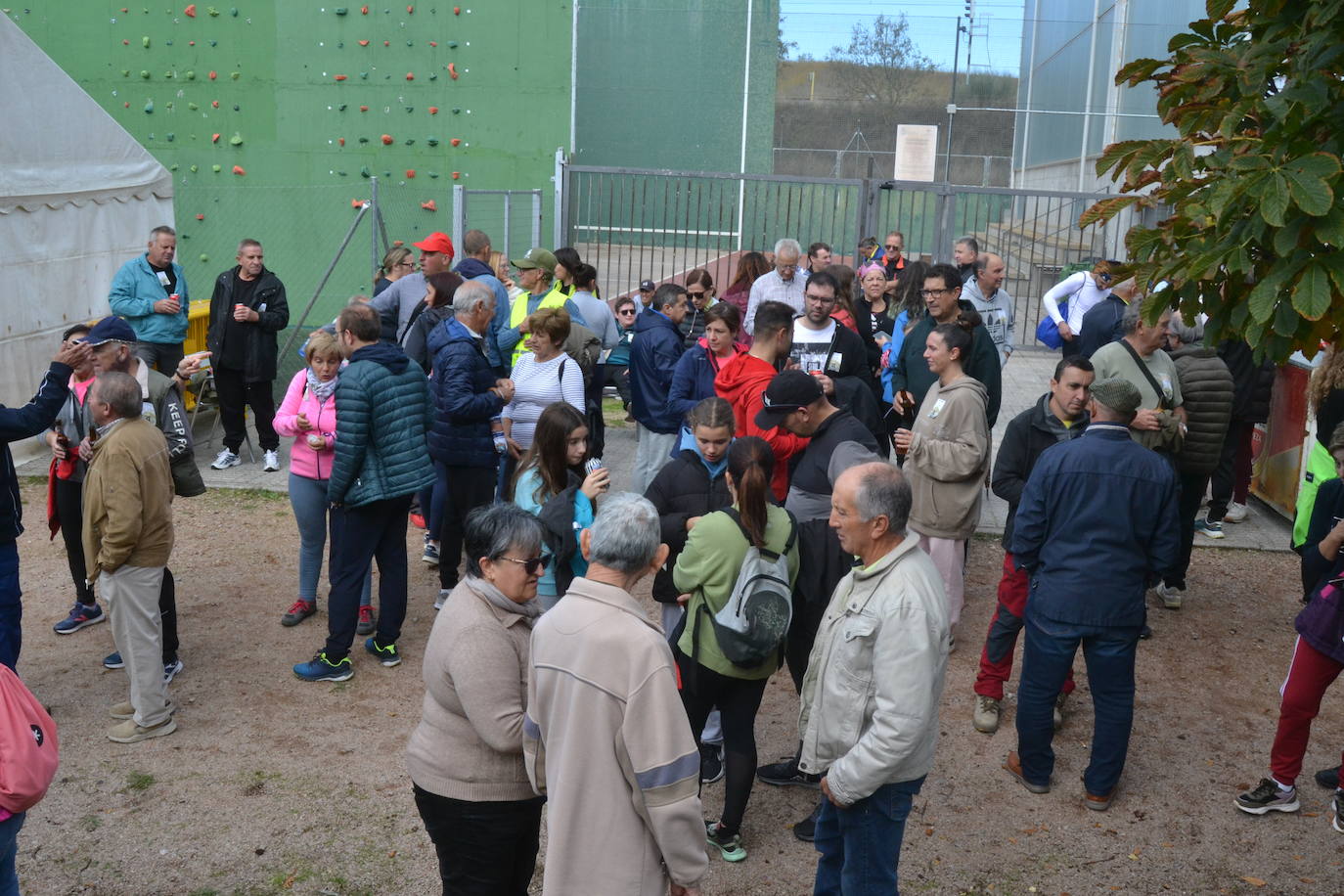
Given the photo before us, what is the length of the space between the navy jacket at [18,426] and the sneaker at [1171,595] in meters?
6.34

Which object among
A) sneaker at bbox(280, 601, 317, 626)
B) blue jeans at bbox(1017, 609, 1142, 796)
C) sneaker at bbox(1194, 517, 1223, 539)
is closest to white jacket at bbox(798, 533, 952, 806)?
blue jeans at bbox(1017, 609, 1142, 796)

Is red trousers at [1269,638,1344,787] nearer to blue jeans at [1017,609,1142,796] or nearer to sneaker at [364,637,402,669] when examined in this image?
blue jeans at [1017,609,1142,796]

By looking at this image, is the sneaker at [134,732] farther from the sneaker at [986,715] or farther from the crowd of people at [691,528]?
the sneaker at [986,715]

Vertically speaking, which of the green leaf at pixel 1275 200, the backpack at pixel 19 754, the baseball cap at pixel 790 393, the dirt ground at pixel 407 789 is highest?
the green leaf at pixel 1275 200

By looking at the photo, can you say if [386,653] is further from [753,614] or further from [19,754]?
[19,754]

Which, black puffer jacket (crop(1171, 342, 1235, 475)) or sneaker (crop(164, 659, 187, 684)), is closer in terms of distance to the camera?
sneaker (crop(164, 659, 187, 684))

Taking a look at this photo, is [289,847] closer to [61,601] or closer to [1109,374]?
[61,601]

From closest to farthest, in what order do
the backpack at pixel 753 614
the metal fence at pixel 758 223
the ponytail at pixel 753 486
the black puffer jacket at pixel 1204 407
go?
1. the backpack at pixel 753 614
2. the ponytail at pixel 753 486
3. the black puffer jacket at pixel 1204 407
4. the metal fence at pixel 758 223

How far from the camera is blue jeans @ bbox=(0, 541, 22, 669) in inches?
197

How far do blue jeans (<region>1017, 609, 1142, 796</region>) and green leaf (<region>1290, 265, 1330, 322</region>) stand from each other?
196cm

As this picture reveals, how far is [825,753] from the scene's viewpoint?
367cm

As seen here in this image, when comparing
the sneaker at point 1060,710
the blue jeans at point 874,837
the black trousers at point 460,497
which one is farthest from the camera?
the black trousers at point 460,497

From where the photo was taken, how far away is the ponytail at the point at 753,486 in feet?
14.0

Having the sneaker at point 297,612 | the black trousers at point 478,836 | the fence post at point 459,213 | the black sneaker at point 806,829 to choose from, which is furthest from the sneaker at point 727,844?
the fence post at point 459,213
